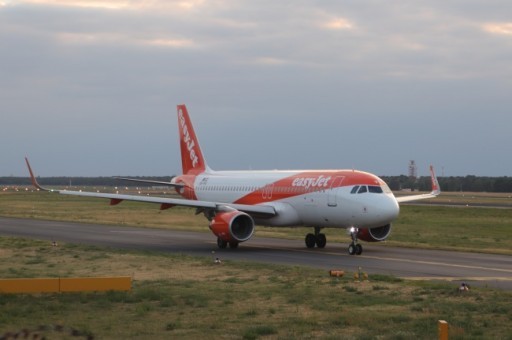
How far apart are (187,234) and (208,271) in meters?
21.9

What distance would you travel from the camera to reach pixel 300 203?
3891cm

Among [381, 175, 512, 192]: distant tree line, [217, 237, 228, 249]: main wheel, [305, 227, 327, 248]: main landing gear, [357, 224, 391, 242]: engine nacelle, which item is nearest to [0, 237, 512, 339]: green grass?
[357, 224, 391, 242]: engine nacelle

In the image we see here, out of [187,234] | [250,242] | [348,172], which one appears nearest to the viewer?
[348,172]

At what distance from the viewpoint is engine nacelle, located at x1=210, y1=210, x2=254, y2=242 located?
37.6m

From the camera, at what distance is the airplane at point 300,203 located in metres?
35.9

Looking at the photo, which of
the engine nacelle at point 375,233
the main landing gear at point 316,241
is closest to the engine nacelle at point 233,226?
the main landing gear at point 316,241

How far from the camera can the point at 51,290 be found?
22.0 meters

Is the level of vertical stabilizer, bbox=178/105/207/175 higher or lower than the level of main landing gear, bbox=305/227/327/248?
higher

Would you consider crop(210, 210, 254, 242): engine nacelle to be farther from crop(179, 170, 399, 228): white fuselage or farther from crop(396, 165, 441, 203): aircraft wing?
crop(396, 165, 441, 203): aircraft wing

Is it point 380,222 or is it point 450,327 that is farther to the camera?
point 380,222

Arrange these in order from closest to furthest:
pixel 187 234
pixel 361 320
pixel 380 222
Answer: pixel 361 320 → pixel 380 222 → pixel 187 234

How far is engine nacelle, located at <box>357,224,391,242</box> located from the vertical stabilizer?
13671 millimetres

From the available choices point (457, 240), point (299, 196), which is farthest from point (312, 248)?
point (457, 240)

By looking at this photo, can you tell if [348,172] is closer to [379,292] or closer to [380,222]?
[380,222]
